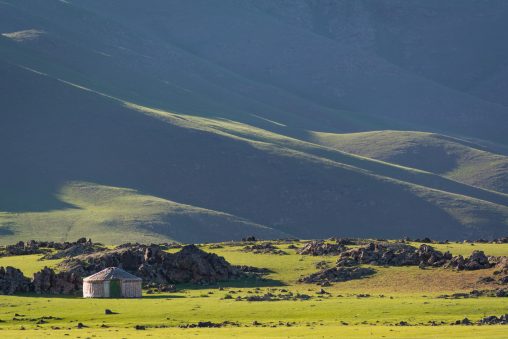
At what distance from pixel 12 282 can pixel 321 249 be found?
32303 mm

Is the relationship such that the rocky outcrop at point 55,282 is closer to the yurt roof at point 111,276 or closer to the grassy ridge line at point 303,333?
the yurt roof at point 111,276

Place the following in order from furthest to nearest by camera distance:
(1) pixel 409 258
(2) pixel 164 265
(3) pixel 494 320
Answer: (1) pixel 409 258 → (2) pixel 164 265 → (3) pixel 494 320

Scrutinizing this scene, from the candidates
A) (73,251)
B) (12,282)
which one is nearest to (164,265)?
(73,251)

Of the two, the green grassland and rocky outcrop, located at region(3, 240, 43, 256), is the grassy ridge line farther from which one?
rocky outcrop, located at region(3, 240, 43, 256)

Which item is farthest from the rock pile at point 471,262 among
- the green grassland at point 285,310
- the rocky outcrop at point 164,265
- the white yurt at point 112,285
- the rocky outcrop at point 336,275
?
the white yurt at point 112,285

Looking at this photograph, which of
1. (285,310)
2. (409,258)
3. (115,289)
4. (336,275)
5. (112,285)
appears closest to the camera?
(285,310)

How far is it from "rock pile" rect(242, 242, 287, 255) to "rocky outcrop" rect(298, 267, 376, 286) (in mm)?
12308

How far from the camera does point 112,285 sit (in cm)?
9912

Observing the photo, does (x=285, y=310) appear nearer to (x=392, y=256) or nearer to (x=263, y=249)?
(x=392, y=256)

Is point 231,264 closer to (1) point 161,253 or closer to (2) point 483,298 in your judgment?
(1) point 161,253

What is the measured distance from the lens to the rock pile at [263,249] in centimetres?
12319

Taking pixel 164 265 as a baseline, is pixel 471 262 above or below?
above

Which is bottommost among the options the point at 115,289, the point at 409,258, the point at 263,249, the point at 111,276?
the point at 115,289

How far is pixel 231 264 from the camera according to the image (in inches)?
4601
